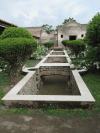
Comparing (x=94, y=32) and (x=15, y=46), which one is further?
(x=94, y=32)

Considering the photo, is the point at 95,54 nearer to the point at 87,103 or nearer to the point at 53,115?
the point at 87,103

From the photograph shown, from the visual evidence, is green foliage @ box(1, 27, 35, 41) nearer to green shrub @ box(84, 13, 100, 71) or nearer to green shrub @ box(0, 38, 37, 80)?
green shrub @ box(0, 38, 37, 80)

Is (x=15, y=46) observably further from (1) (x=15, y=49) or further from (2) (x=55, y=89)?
(2) (x=55, y=89)

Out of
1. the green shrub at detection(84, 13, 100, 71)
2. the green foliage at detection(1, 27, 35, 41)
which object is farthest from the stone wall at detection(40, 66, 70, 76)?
the green foliage at detection(1, 27, 35, 41)

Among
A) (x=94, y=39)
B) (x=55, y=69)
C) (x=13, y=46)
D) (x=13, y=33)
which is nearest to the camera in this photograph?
(x=13, y=46)

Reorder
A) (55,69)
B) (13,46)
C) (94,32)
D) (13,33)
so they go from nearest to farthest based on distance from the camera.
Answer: (13,46), (13,33), (94,32), (55,69)

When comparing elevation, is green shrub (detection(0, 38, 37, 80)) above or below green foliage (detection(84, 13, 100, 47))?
below

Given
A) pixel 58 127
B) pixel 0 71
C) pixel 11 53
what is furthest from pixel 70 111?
pixel 0 71

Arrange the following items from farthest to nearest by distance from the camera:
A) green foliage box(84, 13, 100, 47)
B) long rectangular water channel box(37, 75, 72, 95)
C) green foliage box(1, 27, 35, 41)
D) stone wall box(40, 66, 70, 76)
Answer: stone wall box(40, 66, 70, 76)
long rectangular water channel box(37, 75, 72, 95)
green foliage box(84, 13, 100, 47)
green foliage box(1, 27, 35, 41)

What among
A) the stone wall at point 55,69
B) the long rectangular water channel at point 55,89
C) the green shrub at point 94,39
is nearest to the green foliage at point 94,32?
the green shrub at point 94,39

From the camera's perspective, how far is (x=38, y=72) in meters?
6.87

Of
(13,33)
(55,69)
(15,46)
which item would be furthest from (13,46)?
(55,69)

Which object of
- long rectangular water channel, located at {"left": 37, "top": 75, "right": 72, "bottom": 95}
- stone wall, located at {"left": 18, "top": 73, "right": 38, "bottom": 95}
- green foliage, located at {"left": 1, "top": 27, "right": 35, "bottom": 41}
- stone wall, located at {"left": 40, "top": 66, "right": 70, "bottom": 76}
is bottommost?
long rectangular water channel, located at {"left": 37, "top": 75, "right": 72, "bottom": 95}

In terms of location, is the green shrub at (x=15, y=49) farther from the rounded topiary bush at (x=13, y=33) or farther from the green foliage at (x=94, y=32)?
the green foliage at (x=94, y=32)
